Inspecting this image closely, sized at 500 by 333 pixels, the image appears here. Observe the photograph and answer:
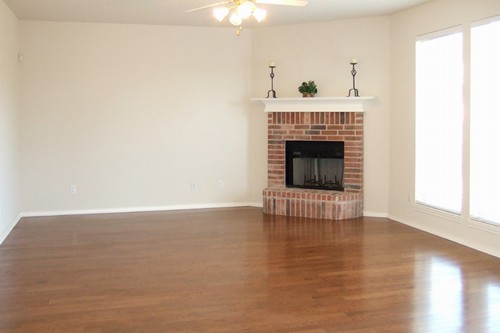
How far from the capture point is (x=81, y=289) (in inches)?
149

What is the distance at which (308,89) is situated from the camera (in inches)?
268

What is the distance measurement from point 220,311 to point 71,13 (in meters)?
4.50

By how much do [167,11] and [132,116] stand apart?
64.4 inches

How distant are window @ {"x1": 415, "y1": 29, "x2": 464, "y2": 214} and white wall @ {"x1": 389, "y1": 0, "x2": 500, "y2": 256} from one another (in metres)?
0.11

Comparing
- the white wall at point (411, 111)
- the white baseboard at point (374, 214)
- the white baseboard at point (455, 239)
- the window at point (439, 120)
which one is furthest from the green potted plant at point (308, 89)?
the white baseboard at point (455, 239)

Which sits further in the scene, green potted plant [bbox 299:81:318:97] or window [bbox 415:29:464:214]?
green potted plant [bbox 299:81:318:97]

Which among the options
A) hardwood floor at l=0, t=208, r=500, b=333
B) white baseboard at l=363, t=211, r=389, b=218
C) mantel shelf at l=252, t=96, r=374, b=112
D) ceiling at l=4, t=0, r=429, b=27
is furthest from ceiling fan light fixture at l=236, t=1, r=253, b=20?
white baseboard at l=363, t=211, r=389, b=218

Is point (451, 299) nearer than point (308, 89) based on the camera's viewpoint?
Yes

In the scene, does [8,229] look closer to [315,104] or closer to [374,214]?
[315,104]

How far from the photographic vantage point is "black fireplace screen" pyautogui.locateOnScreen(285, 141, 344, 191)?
6973 millimetres

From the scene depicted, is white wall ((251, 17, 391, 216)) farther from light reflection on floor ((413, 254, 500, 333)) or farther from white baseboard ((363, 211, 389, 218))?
light reflection on floor ((413, 254, 500, 333))

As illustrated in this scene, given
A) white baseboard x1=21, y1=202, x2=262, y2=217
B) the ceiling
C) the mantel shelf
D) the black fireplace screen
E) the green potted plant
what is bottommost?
white baseboard x1=21, y1=202, x2=262, y2=217

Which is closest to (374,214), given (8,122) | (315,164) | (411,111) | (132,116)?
(315,164)

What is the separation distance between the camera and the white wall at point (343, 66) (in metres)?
6.60
